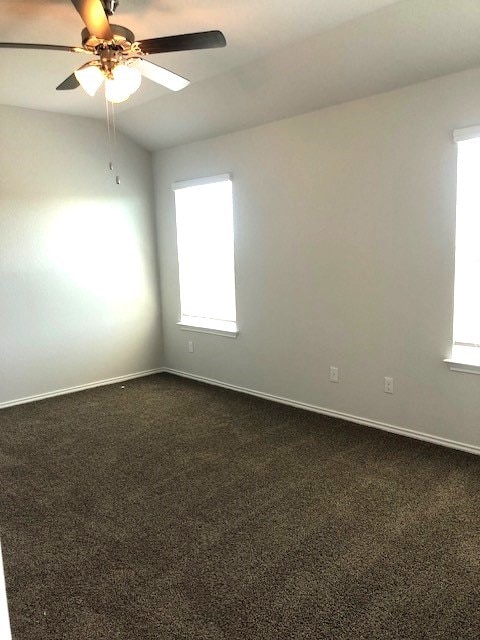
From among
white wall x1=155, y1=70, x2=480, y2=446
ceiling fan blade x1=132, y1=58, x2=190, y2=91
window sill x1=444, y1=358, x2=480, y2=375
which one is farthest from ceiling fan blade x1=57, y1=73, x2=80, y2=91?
window sill x1=444, y1=358, x2=480, y2=375

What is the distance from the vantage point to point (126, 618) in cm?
193

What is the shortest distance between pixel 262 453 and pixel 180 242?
2.66 m

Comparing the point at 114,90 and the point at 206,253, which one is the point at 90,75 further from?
the point at 206,253

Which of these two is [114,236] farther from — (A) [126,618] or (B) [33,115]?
(A) [126,618]

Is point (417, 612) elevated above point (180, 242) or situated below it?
below

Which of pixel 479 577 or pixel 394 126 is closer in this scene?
pixel 479 577

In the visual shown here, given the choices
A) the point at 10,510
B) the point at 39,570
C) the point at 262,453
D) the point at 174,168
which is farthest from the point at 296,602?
the point at 174,168

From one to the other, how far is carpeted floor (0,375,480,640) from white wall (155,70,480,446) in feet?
1.39

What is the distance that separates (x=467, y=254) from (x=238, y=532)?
2.17 m

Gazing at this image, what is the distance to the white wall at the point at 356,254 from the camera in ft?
10.7

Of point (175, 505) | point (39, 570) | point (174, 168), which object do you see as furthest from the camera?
point (174, 168)

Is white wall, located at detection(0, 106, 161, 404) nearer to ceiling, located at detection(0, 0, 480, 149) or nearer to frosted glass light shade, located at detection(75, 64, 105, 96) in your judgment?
ceiling, located at detection(0, 0, 480, 149)

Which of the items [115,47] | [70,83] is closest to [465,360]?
[115,47]

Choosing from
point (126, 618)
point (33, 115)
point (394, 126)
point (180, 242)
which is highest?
point (33, 115)
